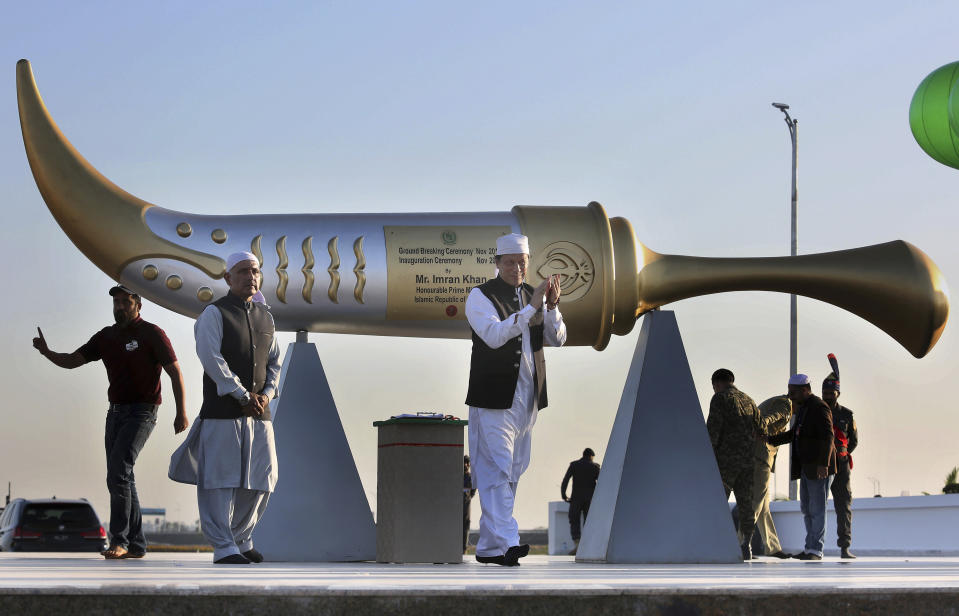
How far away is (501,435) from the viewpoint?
7777 millimetres

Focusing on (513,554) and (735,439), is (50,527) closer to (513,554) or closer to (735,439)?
(735,439)

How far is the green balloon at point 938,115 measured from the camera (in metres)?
12.9

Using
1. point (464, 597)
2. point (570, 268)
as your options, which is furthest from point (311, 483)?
point (464, 597)

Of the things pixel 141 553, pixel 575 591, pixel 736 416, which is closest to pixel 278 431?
pixel 141 553

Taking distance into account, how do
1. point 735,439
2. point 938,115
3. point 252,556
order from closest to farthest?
point 252,556
point 735,439
point 938,115

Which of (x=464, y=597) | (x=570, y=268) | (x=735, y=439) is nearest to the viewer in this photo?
(x=464, y=597)

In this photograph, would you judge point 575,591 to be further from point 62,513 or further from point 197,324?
point 62,513

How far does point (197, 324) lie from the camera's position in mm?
7441

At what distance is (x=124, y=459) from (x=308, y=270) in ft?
7.72

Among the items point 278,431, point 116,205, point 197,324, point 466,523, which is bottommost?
point 466,523

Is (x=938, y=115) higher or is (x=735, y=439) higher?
(x=938, y=115)

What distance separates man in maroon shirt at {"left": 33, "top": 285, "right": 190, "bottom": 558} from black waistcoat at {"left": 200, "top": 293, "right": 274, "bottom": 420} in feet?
3.59

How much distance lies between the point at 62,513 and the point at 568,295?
9.63 m

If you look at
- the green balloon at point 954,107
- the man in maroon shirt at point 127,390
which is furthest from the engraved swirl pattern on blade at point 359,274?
the green balloon at point 954,107
